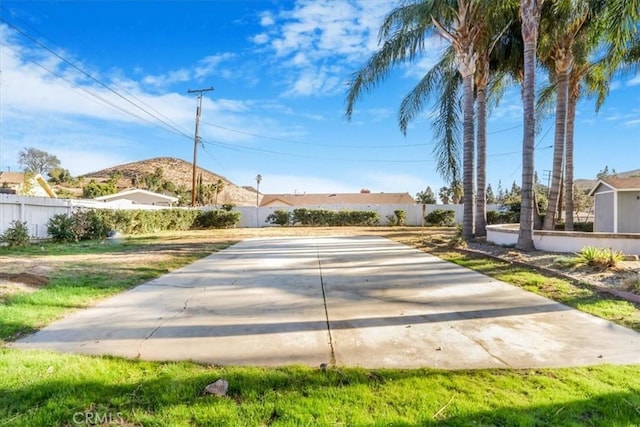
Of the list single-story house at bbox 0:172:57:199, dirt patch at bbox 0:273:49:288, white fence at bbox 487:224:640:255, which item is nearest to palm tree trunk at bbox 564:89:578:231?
white fence at bbox 487:224:640:255

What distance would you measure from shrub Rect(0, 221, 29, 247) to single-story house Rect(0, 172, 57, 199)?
48.7 feet

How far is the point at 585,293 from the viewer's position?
531cm

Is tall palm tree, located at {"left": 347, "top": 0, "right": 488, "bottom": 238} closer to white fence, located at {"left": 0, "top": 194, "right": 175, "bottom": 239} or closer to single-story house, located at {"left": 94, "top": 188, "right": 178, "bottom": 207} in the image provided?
white fence, located at {"left": 0, "top": 194, "right": 175, "bottom": 239}

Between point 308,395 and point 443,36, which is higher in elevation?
point 443,36

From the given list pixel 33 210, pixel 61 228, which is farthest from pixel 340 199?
pixel 33 210

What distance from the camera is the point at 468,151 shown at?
39.7ft

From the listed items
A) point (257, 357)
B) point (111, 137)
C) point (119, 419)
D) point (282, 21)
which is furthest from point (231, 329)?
point (111, 137)

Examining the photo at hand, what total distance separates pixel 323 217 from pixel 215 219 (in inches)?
314

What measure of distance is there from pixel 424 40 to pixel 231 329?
1200cm

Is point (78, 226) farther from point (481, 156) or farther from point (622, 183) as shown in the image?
point (622, 183)

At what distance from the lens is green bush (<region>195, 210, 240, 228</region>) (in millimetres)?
25641

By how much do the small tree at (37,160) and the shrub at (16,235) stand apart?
173 feet

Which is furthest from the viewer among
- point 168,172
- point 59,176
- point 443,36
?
point 168,172

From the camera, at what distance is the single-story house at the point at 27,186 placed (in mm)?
25375
